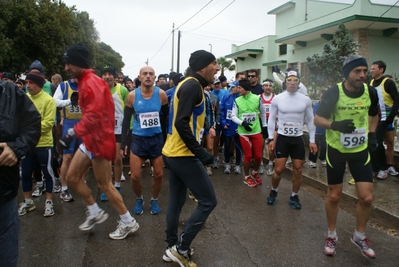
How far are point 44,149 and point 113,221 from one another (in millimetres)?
1447

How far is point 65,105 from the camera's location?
5.18 metres

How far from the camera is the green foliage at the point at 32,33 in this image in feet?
66.5

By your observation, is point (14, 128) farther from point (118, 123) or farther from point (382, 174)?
point (382, 174)

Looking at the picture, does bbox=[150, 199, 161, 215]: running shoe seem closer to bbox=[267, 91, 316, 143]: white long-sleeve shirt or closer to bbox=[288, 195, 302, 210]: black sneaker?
bbox=[288, 195, 302, 210]: black sneaker

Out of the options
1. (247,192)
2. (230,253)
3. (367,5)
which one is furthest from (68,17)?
(230,253)

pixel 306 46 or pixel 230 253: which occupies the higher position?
pixel 306 46

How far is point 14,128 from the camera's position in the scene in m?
2.29

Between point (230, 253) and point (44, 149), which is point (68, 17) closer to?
point (44, 149)

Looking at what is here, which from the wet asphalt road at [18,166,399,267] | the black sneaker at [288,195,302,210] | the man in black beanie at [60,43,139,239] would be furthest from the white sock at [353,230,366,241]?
the man in black beanie at [60,43,139,239]

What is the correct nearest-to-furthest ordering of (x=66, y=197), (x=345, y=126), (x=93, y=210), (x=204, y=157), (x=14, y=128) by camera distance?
1. (x=14, y=128)
2. (x=204, y=157)
3. (x=345, y=126)
4. (x=93, y=210)
5. (x=66, y=197)

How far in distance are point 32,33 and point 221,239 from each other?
2327 centimetres

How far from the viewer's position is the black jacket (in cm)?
221

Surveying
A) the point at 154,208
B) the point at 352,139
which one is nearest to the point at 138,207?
the point at 154,208

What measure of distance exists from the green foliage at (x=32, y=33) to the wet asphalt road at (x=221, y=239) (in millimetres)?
18038
